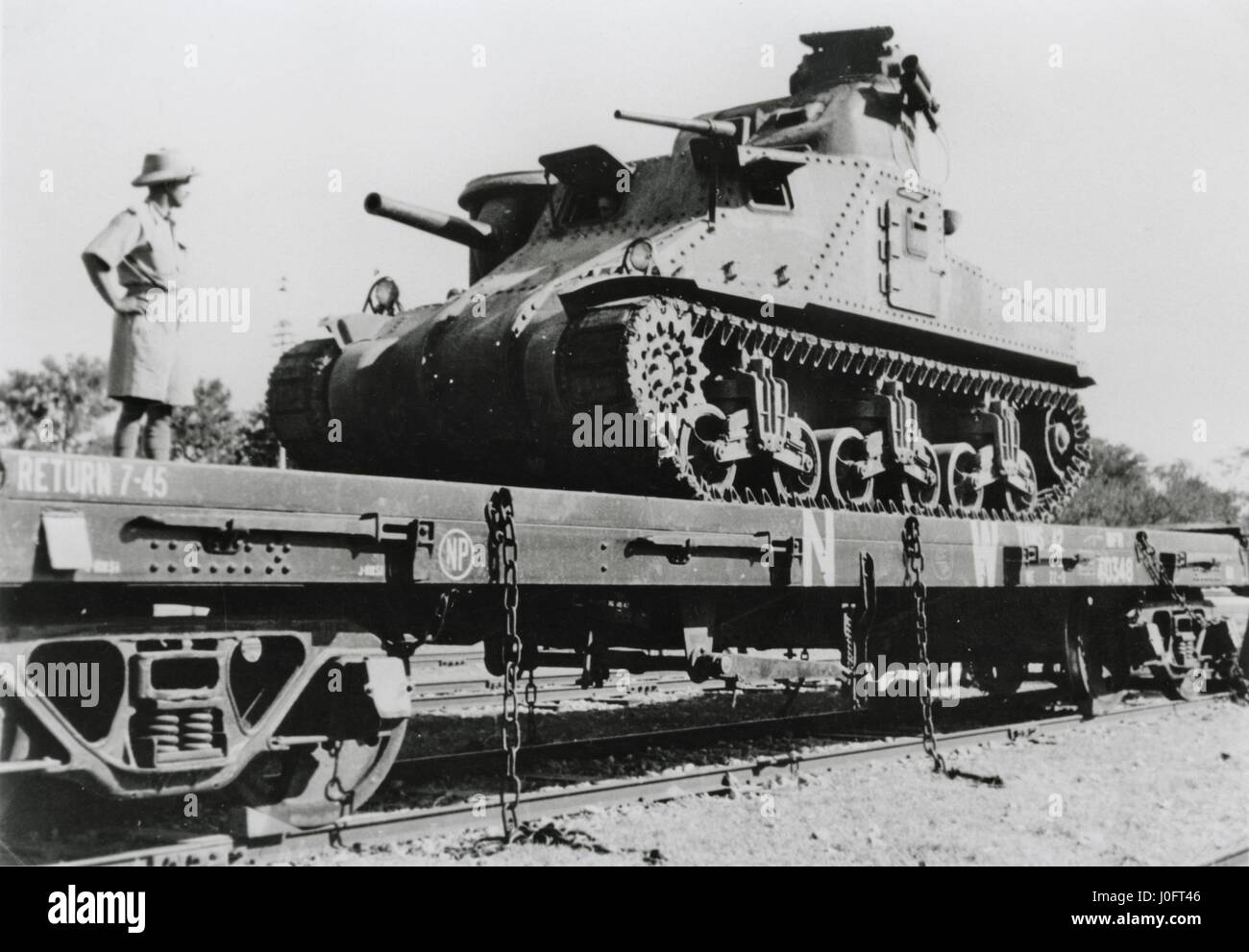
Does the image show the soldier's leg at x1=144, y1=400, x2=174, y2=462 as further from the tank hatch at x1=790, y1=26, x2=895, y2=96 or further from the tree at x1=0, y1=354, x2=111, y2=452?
the tree at x1=0, y1=354, x2=111, y2=452

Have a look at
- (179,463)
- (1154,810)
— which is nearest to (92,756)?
(179,463)

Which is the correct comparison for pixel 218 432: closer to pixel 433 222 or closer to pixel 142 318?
pixel 433 222

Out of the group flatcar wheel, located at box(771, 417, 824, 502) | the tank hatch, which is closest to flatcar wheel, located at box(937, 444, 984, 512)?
flatcar wheel, located at box(771, 417, 824, 502)

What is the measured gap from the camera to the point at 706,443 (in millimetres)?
9711

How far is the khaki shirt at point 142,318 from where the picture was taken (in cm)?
667

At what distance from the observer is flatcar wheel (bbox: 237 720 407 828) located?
6352 millimetres

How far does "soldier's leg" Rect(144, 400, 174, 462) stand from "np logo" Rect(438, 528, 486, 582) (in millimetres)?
1560

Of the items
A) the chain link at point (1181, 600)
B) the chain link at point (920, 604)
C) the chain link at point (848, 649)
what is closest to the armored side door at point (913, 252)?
the chain link at point (1181, 600)

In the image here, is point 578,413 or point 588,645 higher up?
point 578,413

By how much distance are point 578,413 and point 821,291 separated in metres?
2.55

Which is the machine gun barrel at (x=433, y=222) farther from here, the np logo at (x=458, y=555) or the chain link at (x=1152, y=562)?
the chain link at (x=1152, y=562)

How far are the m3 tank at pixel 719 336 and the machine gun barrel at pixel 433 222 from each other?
0.02 meters
